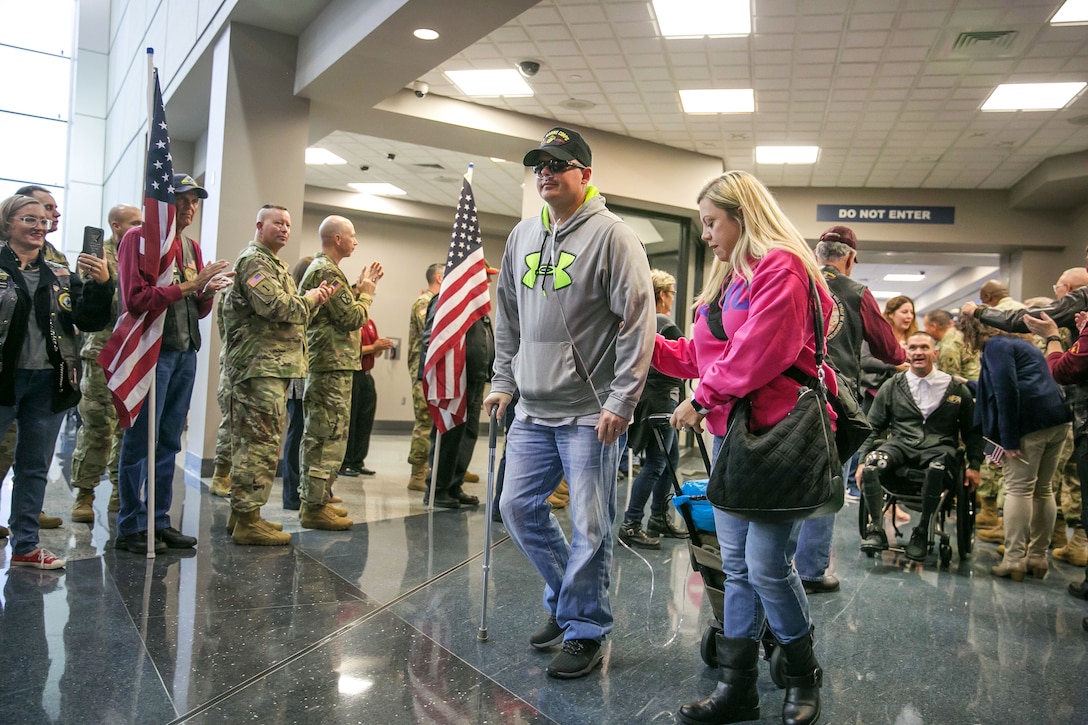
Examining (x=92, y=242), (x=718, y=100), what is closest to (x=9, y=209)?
(x=92, y=242)

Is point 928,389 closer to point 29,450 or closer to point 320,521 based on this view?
point 320,521

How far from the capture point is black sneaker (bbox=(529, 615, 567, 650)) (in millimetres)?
3023

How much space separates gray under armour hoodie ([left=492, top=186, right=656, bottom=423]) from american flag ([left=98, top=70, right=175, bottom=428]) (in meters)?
2.27

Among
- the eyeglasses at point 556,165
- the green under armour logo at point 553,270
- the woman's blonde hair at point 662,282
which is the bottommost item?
the green under armour logo at point 553,270

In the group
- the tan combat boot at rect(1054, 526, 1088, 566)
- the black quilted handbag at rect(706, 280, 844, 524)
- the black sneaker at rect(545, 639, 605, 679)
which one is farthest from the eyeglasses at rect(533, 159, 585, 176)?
the tan combat boot at rect(1054, 526, 1088, 566)

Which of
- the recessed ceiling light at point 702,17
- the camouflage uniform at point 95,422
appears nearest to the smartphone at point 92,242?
the camouflage uniform at point 95,422

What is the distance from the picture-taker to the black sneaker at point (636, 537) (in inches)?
202

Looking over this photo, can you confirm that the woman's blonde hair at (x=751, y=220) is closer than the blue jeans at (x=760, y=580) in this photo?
No

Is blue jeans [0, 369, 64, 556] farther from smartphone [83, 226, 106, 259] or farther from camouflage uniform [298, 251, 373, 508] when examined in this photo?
camouflage uniform [298, 251, 373, 508]

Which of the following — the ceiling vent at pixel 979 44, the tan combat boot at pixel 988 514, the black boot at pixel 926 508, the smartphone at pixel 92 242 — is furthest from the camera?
the ceiling vent at pixel 979 44

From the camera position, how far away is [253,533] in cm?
456

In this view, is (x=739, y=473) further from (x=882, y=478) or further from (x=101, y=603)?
(x=882, y=478)

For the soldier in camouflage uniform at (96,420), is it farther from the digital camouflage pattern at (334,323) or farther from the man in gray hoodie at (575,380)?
the man in gray hoodie at (575,380)

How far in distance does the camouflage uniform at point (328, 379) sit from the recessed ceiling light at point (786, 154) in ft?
25.5
